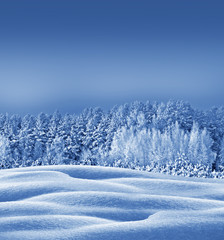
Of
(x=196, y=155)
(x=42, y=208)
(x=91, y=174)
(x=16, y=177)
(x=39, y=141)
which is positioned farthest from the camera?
(x=39, y=141)

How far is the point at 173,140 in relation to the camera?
4441 cm

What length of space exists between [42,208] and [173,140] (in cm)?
4062

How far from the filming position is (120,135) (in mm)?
46375

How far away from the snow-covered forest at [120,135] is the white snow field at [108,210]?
111ft

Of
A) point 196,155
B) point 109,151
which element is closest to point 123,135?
point 109,151

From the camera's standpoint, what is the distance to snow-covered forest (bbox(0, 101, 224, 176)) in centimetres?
4266

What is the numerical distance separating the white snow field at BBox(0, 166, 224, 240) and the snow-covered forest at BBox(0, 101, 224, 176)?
33.8m

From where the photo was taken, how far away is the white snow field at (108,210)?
13.3 ft

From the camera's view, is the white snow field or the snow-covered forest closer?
the white snow field

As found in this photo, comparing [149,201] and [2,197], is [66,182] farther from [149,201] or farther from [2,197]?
[149,201]

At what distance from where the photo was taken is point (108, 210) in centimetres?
497

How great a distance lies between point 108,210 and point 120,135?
4143cm

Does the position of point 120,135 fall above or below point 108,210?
above

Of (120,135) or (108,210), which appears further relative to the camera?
(120,135)
